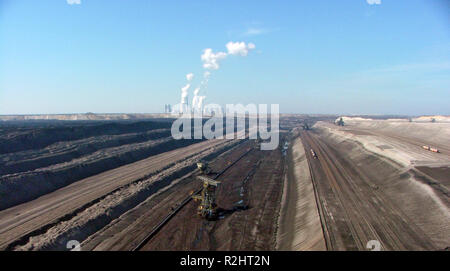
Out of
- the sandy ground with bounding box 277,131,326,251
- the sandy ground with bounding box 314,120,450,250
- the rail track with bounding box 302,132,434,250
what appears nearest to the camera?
the rail track with bounding box 302,132,434,250

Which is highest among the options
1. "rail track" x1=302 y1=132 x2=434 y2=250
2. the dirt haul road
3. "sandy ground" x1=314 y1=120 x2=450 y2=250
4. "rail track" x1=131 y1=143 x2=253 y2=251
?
"sandy ground" x1=314 y1=120 x2=450 y2=250

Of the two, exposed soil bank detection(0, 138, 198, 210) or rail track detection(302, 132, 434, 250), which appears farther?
exposed soil bank detection(0, 138, 198, 210)

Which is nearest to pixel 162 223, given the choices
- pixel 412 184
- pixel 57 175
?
pixel 57 175

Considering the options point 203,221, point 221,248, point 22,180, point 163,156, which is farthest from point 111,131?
point 221,248

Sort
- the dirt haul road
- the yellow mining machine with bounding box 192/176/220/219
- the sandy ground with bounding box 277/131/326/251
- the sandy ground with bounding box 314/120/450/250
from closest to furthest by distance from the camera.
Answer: the sandy ground with bounding box 277/131/326/251 → the sandy ground with bounding box 314/120/450/250 → the dirt haul road → the yellow mining machine with bounding box 192/176/220/219

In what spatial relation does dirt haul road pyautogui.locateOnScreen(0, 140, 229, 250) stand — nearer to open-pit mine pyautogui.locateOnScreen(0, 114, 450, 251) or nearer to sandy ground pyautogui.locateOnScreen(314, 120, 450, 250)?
open-pit mine pyautogui.locateOnScreen(0, 114, 450, 251)

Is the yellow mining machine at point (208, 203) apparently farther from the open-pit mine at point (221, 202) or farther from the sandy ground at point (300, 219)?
the sandy ground at point (300, 219)

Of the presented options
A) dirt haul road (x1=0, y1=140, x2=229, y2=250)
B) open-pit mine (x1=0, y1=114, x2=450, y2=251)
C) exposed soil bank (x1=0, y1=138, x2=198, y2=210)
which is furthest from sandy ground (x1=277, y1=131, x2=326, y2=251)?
exposed soil bank (x1=0, y1=138, x2=198, y2=210)

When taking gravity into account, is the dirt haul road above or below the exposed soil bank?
below
